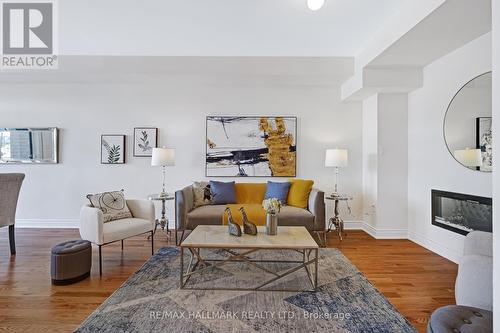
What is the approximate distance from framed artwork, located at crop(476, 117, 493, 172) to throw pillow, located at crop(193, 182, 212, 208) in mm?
3479

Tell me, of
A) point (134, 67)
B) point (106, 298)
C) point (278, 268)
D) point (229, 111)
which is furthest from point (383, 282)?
point (134, 67)

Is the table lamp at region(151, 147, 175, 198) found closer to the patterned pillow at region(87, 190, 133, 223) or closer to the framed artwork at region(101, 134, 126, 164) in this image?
the patterned pillow at region(87, 190, 133, 223)

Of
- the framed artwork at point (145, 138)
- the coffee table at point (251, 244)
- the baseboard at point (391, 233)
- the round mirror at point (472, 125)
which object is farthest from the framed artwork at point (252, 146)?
the round mirror at point (472, 125)

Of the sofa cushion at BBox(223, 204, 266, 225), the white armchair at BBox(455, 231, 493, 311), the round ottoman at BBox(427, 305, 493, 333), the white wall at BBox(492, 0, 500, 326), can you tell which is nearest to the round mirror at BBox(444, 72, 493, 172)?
the white armchair at BBox(455, 231, 493, 311)

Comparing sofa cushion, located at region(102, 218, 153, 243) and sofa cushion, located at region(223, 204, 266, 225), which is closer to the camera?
sofa cushion, located at region(102, 218, 153, 243)

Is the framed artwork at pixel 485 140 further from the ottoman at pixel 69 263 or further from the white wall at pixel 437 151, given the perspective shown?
the ottoman at pixel 69 263

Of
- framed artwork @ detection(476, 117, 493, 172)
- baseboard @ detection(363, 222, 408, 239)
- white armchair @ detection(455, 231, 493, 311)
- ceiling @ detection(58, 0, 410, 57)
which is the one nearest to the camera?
white armchair @ detection(455, 231, 493, 311)

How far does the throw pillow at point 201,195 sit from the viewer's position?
427 cm

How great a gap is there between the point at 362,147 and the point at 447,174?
1637 mm

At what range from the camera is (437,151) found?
144 inches

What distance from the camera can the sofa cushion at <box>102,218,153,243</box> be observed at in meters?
3.00

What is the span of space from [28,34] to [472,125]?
5728mm

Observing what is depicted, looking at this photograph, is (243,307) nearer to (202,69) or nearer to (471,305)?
(471,305)

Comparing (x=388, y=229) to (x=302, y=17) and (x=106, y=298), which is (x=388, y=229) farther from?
(x=106, y=298)
